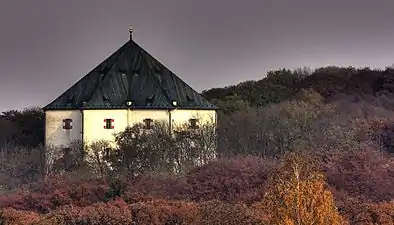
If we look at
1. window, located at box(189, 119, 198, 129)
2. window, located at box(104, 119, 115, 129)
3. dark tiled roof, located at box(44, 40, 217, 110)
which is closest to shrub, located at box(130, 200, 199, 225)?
window, located at box(189, 119, 198, 129)

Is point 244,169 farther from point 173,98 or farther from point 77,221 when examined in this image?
point 173,98

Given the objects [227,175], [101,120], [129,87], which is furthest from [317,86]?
[227,175]

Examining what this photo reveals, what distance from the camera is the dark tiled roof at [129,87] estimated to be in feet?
146

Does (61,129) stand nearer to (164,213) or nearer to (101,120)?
(101,120)

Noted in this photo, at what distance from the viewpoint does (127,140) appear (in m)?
Result: 39.0

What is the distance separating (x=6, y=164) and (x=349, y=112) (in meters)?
20.9

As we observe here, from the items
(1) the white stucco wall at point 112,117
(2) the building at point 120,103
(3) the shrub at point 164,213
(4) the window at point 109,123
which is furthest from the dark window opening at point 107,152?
(3) the shrub at point 164,213

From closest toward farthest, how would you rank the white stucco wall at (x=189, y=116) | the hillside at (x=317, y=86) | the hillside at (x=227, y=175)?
1. the hillside at (x=227, y=175)
2. the white stucco wall at (x=189, y=116)
3. the hillside at (x=317, y=86)

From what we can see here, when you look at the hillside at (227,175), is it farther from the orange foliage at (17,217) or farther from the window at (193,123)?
the window at (193,123)

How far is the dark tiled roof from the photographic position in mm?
44531

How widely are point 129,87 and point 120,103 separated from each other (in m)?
1.34

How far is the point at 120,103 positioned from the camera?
44.5 metres

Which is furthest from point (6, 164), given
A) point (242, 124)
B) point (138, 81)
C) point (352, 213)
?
point (352, 213)

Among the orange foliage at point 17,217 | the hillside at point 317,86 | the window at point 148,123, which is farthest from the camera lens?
the hillside at point 317,86
